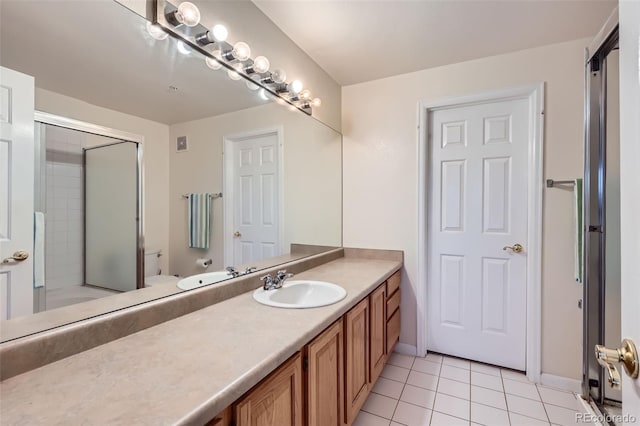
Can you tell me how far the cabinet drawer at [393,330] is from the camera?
212 centimetres

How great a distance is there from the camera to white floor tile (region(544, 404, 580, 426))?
5.49 feet

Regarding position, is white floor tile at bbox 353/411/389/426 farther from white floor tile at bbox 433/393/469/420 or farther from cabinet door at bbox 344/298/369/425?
white floor tile at bbox 433/393/469/420

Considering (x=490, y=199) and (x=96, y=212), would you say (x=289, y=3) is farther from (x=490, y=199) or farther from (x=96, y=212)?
(x=490, y=199)

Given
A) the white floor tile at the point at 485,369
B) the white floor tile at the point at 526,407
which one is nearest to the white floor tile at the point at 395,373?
the white floor tile at the point at 485,369

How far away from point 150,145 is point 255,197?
28.0 inches

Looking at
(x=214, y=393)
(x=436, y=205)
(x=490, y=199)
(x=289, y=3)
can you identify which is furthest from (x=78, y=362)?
(x=490, y=199)

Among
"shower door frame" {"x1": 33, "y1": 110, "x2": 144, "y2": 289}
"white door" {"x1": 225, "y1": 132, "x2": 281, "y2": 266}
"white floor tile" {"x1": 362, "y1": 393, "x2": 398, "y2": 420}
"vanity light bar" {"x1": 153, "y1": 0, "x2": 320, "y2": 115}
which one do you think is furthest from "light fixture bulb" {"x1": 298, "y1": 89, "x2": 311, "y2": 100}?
"white floor tile" {"x1": 362, "y1": 393, "x2": 398, "y2": 420}

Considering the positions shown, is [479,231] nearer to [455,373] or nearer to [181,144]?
[455,373]

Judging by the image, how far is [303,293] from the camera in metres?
1.74

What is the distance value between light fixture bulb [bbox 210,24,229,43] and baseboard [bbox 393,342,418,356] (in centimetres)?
248

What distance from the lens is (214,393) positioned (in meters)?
0.70

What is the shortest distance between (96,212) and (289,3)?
1422mm

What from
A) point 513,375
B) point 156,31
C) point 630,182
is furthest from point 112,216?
point 513,375

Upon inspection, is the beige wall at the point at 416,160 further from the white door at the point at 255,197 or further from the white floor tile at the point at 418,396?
the white door at the point at 255,197
